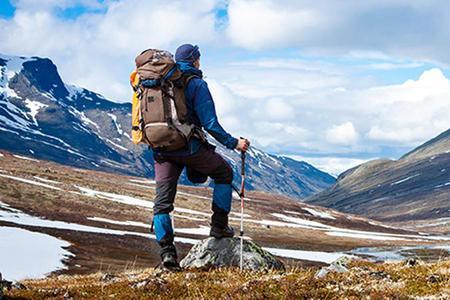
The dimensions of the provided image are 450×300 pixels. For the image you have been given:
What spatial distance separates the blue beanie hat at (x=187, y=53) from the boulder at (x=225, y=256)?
467 centimetres

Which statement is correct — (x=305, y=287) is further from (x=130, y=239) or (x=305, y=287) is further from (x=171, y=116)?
(x=130, y=239)

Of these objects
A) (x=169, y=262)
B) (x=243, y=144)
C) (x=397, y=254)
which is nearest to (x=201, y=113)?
(x=243, y=144)

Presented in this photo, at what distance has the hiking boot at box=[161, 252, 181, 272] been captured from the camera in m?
13.4

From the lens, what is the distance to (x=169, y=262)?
13.5 metres

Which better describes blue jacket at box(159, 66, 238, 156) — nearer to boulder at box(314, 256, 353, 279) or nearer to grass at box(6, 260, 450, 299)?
grass at box(6, 260, 450, 299)

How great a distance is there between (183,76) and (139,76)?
3.17 feet

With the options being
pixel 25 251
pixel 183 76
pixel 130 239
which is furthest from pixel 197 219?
pixel 183 76

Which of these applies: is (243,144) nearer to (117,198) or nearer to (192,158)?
(192,158)

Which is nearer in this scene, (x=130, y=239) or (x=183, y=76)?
(x=183, y=76)

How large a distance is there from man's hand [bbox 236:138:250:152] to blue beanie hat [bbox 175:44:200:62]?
7.12ft

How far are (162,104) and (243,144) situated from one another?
2077 mm

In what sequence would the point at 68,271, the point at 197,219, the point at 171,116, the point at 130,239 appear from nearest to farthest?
the point at 171,116
the point at 68,271
the point at 130,239
the point at 197,219

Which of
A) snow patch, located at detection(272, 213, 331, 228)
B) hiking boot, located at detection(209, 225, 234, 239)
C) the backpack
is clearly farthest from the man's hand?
snow patch, located at detection(272, 213, 331, 228)

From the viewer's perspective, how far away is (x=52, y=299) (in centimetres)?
1045
